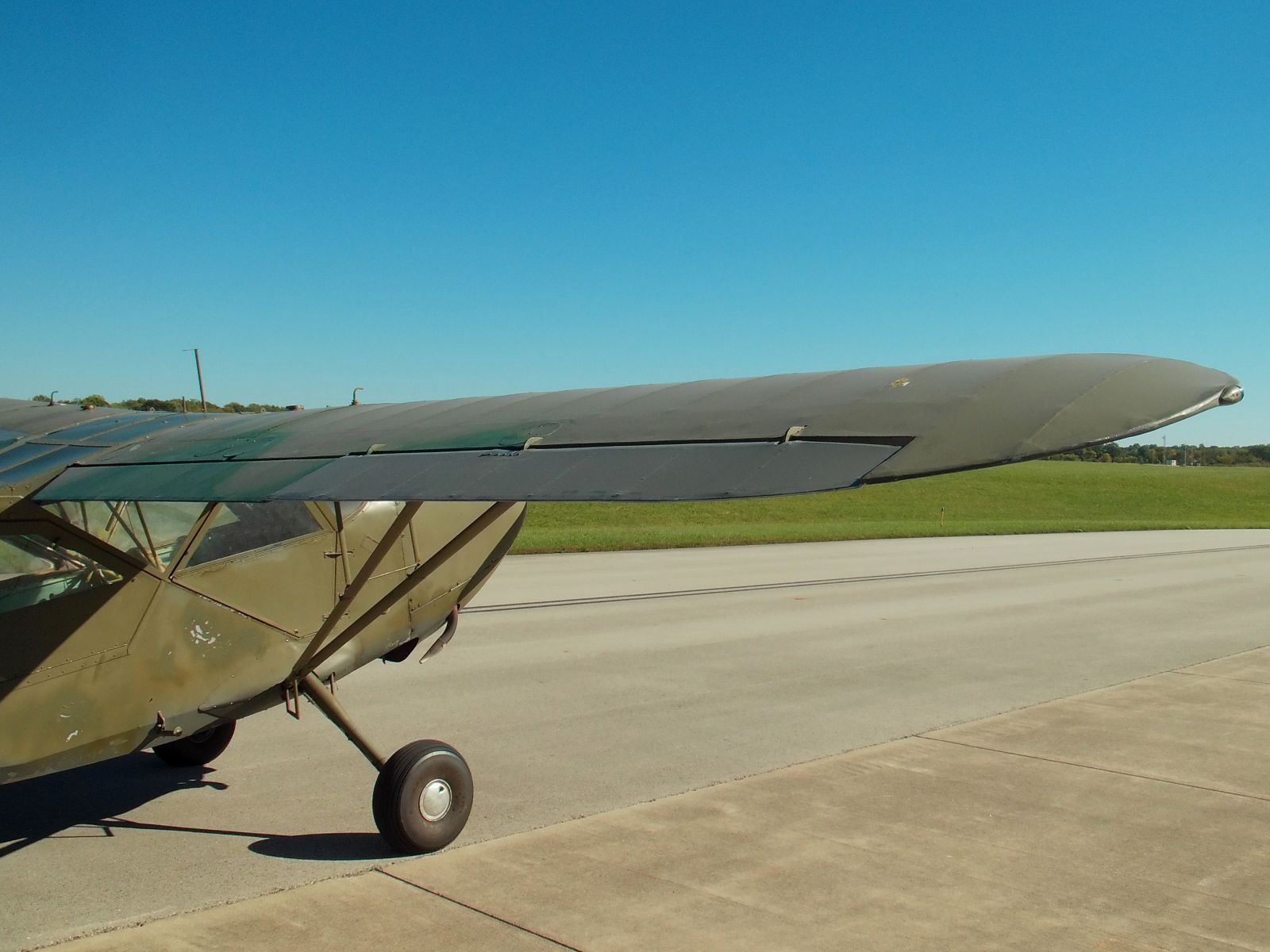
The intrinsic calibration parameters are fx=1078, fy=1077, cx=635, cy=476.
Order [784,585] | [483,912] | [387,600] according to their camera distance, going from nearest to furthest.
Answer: [483,912] < [387,600] < [784,585]

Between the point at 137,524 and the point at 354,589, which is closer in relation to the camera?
the point at 137,524

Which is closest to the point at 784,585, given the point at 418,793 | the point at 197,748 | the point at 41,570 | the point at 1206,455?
the point at 197,748

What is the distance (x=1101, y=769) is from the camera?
279 inches

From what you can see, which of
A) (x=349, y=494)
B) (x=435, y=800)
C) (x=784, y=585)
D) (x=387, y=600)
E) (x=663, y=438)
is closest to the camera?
(x=663, y=438)

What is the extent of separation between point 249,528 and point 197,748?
2.11 meters

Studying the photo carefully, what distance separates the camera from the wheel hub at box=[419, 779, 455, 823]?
553 centimetres

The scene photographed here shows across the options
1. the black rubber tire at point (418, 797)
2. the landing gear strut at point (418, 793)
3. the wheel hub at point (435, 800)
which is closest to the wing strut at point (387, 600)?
the landing gear strut at point (418, 793)

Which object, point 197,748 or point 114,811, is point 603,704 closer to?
point 197,748

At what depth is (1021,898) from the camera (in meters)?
4.93

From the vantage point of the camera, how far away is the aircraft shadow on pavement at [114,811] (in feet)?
18.3

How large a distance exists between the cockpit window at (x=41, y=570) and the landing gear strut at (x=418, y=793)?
1435mm

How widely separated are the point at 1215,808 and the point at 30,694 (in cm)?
633

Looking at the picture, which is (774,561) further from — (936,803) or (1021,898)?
(1021,898)

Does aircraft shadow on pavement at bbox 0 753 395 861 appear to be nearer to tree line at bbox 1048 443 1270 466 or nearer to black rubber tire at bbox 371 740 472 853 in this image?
black rubber tire at bbox 371 740 472 853
